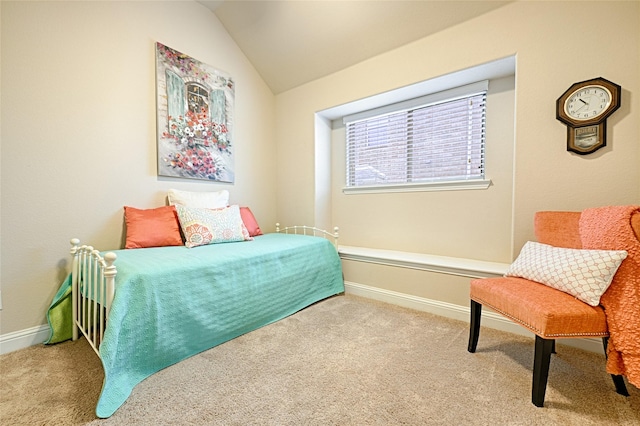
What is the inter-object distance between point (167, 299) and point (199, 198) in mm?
1200

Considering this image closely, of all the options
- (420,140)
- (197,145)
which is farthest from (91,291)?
(420,140)

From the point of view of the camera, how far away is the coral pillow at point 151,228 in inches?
80.6

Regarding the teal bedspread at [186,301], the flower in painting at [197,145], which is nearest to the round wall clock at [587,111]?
the teal bedspread at [186,301]

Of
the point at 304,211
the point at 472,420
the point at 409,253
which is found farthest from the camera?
the point at 304,211

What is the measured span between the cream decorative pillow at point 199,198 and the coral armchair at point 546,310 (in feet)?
7.13

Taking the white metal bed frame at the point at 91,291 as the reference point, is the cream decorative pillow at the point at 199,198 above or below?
above

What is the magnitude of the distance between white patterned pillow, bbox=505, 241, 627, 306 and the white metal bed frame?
208 cm

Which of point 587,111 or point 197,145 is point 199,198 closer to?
point 197,145

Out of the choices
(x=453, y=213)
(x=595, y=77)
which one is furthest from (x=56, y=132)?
(x=595, y=77)

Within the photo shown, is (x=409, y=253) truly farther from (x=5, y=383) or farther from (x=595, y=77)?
(x=5, y=383)

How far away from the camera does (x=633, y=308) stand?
1129 mm

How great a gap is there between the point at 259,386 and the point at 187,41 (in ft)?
9.41

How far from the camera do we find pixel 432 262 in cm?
225

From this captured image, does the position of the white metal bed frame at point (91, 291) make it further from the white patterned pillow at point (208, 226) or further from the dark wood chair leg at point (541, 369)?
the dark wood chair leg at point (541, 369)
